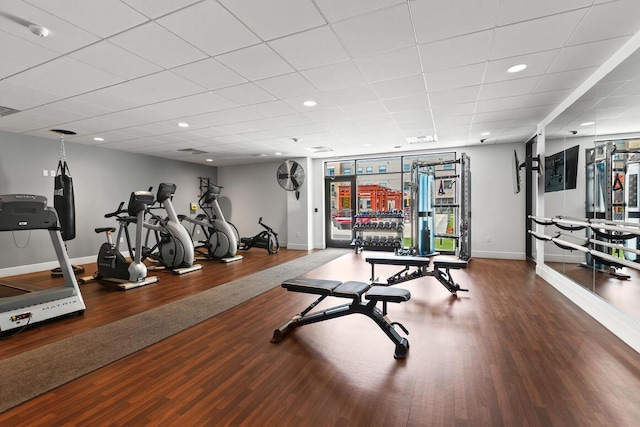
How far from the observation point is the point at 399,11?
213 cm

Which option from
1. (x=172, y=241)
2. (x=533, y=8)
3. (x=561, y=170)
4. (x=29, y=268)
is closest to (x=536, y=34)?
(x=533, y=8)

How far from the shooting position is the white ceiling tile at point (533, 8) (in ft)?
6.68

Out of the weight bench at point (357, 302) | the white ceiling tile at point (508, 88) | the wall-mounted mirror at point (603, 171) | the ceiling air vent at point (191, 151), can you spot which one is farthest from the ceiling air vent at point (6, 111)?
the wall-mounted mirror at point (603, 171)

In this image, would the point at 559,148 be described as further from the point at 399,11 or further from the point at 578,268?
the point at 399,11

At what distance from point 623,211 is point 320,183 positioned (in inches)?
263

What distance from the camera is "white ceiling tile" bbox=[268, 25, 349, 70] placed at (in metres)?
2.42

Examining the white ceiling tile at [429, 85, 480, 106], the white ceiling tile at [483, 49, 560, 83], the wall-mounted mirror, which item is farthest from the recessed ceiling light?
the wall-mounted mirror

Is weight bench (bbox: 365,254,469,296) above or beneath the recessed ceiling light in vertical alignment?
beneath

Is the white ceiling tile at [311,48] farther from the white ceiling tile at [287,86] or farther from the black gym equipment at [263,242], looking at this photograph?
the black gym equipment at [263,242]

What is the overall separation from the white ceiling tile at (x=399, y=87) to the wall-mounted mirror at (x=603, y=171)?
182 cm

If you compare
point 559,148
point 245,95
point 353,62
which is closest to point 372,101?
point 353,62

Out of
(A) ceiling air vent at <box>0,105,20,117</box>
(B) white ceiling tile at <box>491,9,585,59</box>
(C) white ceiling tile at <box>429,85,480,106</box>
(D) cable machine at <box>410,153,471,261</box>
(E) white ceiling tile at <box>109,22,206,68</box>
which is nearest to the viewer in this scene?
(B) white ceiling tile at <box>491,9,585,59</box>

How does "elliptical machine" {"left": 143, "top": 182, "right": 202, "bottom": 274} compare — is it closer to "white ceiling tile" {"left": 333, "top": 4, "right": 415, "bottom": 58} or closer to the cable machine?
"white ceiling tile" {"left": 333, "top": 4, "right": 415, "bottom": 58}

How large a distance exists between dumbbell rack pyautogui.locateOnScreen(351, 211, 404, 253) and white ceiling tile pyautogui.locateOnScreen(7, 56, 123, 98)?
6.07 m
